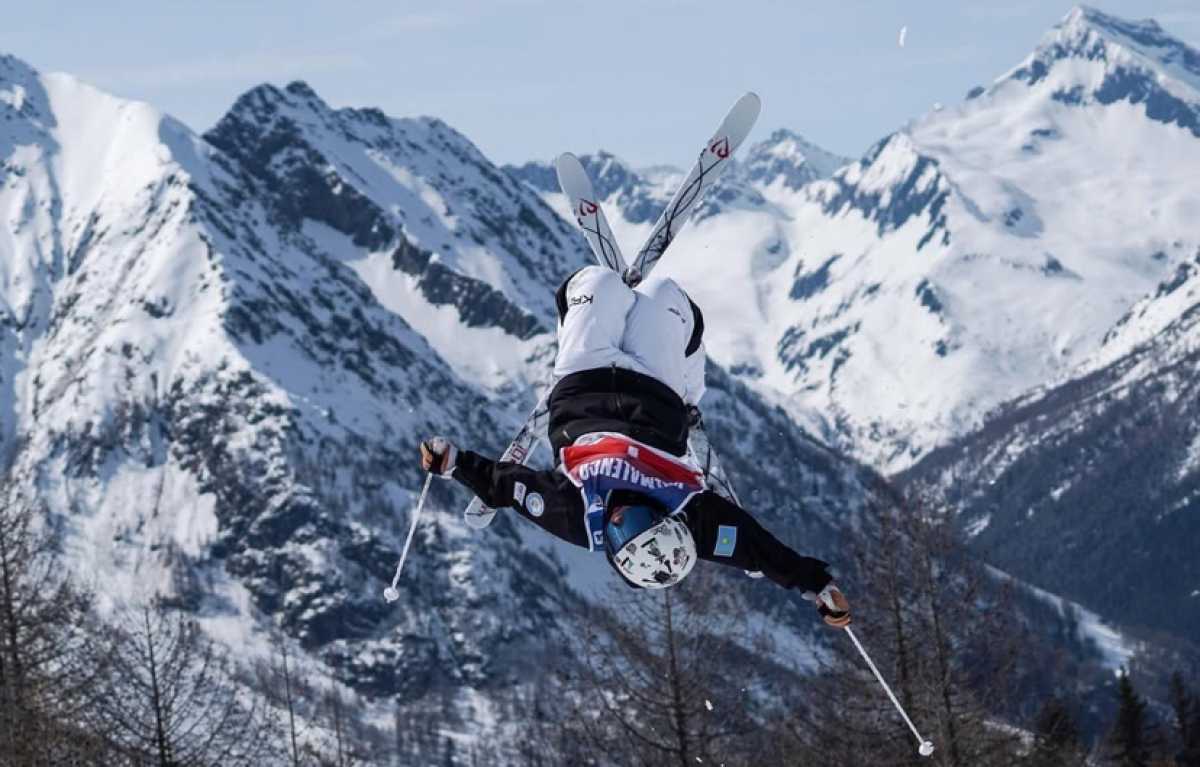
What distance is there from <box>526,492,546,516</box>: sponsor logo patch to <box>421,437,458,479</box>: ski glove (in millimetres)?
688

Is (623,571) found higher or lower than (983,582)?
lower

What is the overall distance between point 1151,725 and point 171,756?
45761 millimetres

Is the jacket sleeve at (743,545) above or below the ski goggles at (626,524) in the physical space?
above

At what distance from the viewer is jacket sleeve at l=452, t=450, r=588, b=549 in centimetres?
1171

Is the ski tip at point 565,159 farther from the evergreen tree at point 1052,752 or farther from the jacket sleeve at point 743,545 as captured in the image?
the evergreen tree at point 1052,752

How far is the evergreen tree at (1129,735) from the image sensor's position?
55.8m

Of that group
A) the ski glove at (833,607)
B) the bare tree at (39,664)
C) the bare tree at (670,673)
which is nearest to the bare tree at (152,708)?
the bare tree at (39,664)

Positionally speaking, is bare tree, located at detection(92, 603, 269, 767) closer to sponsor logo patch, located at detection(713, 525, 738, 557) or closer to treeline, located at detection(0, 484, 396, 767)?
treeline, located at detection(0, 484, 396, 767)

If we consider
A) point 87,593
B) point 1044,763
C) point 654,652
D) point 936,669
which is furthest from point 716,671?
point 87,593

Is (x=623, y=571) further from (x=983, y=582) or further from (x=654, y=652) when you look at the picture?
(x=983, y=582)

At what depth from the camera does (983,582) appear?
2709cm

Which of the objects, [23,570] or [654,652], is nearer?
[654,652]

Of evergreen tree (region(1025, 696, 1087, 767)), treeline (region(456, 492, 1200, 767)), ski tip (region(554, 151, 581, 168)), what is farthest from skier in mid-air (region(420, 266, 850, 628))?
evergreen tree (region(1025, 696, 1087, 767))

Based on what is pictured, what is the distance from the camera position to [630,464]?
11.4 meters
